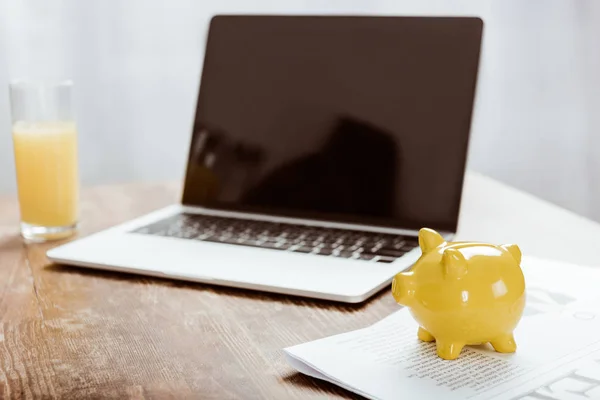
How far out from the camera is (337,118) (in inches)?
44.8

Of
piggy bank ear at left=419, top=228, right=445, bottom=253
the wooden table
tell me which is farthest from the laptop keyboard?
piggy bank ear at left=419, top=228, right=445, bottom=253

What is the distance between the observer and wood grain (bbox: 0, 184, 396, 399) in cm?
63

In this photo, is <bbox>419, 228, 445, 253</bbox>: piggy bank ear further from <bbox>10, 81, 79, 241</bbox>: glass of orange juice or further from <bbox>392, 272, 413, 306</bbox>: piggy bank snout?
<bbox>10, 81, 79, 241</bbox>: glass of orange juice

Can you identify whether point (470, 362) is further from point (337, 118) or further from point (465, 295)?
point (337, 118)

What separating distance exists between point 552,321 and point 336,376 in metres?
0.23

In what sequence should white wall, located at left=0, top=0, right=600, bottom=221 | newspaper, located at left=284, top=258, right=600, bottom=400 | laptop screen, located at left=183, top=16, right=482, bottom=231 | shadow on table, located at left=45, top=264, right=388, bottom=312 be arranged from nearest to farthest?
newspaper, located at left=284, top=258, right=600, bottom=400
shadow on table, located at left=45, top=264, right=388, bottom=312
laptop screen, located at left=183, top=16, right=482, bottom=231
white wall, located at left=0, top=0, right=600, bottom=221

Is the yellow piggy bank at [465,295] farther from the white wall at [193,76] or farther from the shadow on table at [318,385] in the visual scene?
the white wall at [193,76]

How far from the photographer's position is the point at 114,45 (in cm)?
193

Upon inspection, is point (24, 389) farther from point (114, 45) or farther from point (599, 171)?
point (599, 171)

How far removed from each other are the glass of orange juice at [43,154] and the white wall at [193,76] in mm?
840

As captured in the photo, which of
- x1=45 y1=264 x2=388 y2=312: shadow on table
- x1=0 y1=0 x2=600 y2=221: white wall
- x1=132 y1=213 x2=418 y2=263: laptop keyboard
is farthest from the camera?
x1=0 y1=0 x2=600 y2=221: white wall

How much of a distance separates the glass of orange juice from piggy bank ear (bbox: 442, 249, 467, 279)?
23.6 inches

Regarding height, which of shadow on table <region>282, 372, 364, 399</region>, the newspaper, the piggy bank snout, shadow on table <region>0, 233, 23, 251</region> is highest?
the piggy bank snout

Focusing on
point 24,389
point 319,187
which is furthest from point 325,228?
point 24,389
